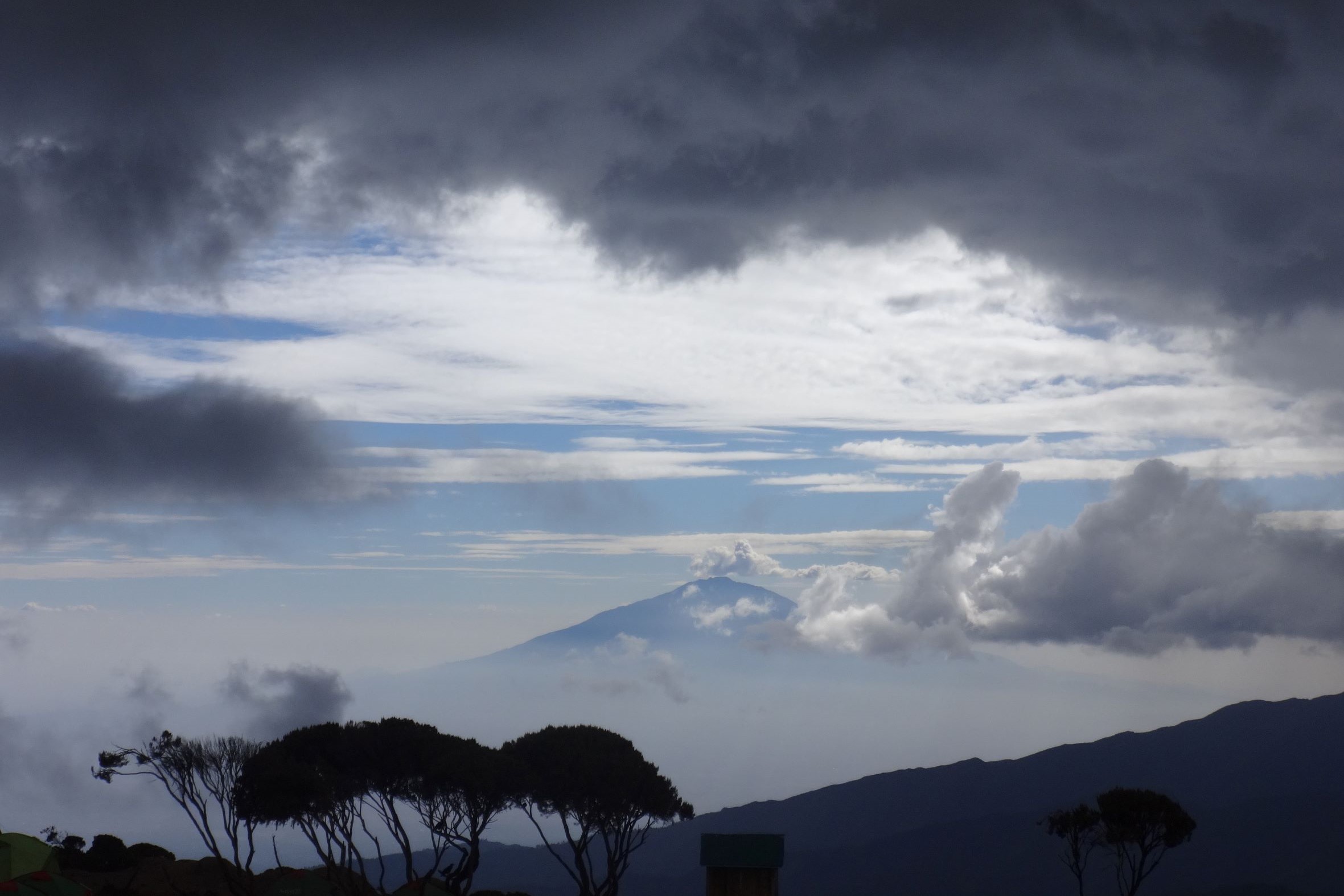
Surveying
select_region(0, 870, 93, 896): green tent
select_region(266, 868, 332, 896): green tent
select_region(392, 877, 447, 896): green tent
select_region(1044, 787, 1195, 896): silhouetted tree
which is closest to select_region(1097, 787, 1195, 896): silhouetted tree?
select_region(1044, 787, 1195, 896): silhouetted tree

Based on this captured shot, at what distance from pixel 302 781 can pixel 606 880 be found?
1670 centimetres

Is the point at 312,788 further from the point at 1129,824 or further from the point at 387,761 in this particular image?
the point at 1129,824

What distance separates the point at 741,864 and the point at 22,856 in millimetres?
39914

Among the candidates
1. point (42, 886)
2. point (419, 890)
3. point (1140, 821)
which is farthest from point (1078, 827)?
point (42, 886)

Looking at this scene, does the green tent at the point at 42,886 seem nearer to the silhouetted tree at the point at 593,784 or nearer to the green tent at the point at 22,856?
the green tent at the point at 22,856

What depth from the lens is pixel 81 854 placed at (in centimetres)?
8056

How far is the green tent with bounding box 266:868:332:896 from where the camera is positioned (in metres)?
64.3

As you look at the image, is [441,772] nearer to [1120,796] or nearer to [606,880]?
[606,880]

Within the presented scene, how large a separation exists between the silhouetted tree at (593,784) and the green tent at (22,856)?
24.9 metres

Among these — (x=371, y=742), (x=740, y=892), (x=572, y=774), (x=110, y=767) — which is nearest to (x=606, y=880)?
(x=572, y=774)

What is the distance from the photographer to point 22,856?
6338cm

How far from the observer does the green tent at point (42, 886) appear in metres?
57.2

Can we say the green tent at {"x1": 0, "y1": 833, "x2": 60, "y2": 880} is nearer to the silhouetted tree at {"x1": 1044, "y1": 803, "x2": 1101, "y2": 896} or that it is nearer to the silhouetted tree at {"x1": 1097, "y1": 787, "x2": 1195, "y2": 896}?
the silhouetted tree at {"x1": 1044, "y1": 803, "x2": 1101, "y2": 896}

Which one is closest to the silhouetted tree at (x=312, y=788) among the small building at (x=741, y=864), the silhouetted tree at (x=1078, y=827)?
the small building at (x=741, y=864)
